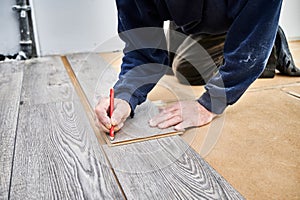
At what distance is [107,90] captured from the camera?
1.48 metres

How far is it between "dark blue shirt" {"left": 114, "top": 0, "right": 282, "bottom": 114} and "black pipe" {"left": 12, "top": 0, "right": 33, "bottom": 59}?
128cm

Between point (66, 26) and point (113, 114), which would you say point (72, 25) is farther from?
point (113, 114)

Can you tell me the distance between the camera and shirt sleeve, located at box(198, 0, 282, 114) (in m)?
0.91

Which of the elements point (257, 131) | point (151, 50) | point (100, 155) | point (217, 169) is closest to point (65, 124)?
point (100, 155)

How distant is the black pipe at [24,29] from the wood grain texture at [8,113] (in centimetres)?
21

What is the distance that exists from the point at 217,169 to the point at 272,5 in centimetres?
49

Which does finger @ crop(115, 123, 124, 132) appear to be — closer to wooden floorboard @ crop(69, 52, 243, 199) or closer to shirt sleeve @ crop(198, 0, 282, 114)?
wooden floorboard @ crop(69, 52, 243, 199)

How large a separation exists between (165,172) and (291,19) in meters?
2.53

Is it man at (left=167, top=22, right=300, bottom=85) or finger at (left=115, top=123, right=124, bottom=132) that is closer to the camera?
finger at (left=115, top=123, right=124, bottom=132)

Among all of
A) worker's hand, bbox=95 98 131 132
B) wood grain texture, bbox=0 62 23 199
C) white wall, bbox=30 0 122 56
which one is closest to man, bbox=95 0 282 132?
worker's hand, bbox=95 98 131 132

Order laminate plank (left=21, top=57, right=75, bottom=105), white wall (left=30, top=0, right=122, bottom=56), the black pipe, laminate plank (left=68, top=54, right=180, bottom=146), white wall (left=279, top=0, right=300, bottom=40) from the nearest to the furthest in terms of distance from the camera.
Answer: laminate plank (left=68, top=54, right=180, bottom=146), laminate plank (left=21, top=57, right=75, bottom=105), the black pipe, white wall (left=30, top=0, right=122, bottom=56), white wall (left=279, top=0, right=300, bottom=40)

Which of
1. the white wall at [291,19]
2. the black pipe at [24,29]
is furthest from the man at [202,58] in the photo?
the white wall at [291,19]

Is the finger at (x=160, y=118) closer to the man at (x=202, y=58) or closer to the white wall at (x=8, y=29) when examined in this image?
the man at (x=202, y=58)

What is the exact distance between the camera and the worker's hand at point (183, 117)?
1.07 meters
